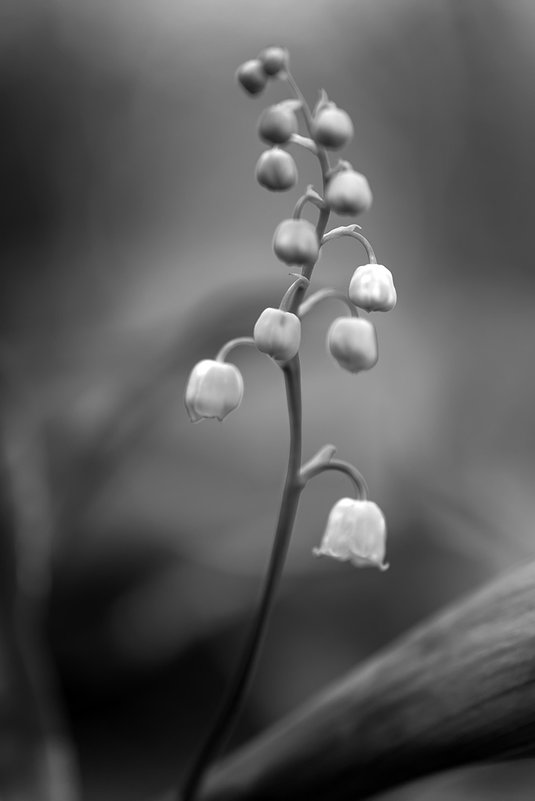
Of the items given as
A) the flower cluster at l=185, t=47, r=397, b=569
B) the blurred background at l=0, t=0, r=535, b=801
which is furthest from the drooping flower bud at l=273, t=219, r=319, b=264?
the blurred background at l=0, t=0, r=535, b=801

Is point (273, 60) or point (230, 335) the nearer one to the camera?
point (273, 60)

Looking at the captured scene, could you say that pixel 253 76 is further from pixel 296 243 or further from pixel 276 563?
pixel 276 563

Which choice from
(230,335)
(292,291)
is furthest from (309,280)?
(230,335)

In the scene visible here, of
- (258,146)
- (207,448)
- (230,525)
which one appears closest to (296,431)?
(230,525)

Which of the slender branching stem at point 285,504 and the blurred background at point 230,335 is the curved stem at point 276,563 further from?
the blurred background at point 230,335

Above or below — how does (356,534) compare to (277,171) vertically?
below
